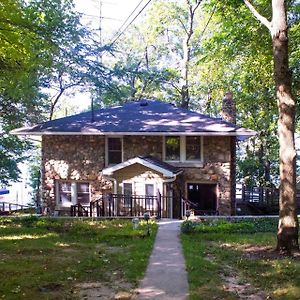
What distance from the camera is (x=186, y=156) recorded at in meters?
19.1

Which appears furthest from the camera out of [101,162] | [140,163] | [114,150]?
[114,150]

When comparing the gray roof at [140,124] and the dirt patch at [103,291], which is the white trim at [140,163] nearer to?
the gray roof at [140,124]

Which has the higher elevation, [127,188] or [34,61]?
[34,61]

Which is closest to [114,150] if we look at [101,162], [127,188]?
[101,162]

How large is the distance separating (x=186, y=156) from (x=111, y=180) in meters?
3.52

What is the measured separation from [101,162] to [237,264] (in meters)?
11.7

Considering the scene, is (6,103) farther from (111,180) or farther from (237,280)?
(237,280)

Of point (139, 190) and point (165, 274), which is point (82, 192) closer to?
point (139, 190)

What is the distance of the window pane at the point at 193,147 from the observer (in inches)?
744

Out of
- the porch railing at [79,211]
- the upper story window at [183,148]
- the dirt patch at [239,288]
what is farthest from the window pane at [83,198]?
the dirt patch at [239,288]

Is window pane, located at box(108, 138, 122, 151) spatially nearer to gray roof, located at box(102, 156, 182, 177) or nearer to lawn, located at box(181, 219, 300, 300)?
gray roof, located at box(102, 156, 182, 177)

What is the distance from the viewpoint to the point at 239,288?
7023 millimetres

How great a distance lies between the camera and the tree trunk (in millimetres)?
9328

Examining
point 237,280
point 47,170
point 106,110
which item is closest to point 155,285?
point 237,280
